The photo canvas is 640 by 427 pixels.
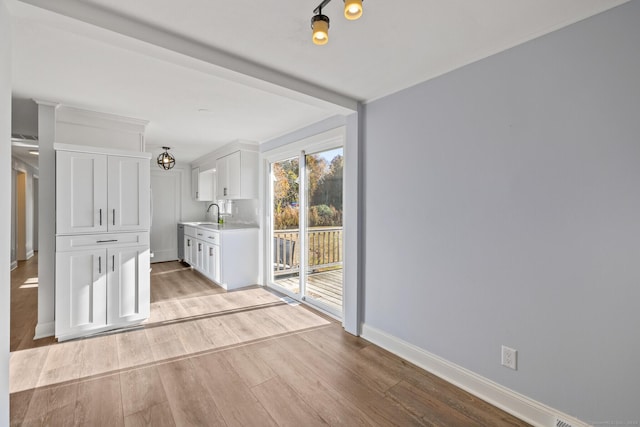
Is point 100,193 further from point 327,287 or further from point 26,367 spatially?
point 327,287

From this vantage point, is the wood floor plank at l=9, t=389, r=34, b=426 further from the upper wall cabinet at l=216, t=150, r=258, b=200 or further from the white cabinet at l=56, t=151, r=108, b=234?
the upper wall cabinet at l=216, t=150, r=258, b=200

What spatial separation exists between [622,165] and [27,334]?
16.4ft

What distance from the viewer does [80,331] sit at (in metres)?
2.98

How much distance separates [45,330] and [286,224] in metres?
2.89

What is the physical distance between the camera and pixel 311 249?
4062mm

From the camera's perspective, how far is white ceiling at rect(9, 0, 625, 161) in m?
1.61

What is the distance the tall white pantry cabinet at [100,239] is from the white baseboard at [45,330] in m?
0.25

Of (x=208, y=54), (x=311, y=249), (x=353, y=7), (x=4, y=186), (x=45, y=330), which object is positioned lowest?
(x=45, y=330)

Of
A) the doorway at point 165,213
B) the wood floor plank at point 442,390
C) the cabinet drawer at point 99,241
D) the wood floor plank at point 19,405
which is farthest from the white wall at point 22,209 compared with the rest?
the wood floor plank at point 442,390

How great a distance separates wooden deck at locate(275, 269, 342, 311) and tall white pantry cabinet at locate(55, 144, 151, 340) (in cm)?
196

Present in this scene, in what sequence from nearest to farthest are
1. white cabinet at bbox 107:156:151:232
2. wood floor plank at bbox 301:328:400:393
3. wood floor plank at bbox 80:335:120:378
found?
wood floor plank at bbox 301:328:400:393 → wood floor plank at bbox 80:335:120:378 → white cabinet at bbox 107:156:151:232

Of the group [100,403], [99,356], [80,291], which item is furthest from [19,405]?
Result: [80,291]

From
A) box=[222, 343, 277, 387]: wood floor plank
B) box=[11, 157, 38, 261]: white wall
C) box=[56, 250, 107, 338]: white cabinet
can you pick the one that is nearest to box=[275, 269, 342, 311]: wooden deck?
box=[222, 343, 277, 387]: wood floor plank

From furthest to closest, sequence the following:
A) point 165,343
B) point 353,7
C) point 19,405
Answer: point 165,343 < point 19,405 < point 353,7
